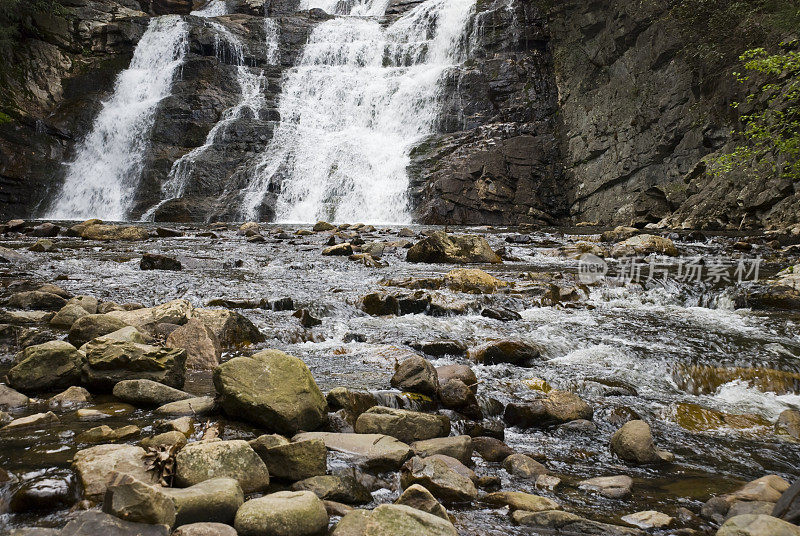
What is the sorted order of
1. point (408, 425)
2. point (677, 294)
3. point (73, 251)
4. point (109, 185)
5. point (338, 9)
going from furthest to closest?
point (338, 9) → point (109, 185) → point (73, 251) → point (677, 294) → point (408, 425)

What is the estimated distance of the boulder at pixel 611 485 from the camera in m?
3.14

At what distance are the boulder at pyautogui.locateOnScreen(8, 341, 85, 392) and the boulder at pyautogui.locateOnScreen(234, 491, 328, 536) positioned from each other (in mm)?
2624

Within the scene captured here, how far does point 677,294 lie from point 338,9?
140ft

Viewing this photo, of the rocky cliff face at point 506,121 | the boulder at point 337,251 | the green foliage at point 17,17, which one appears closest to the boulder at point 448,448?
the boulder at point 337,251

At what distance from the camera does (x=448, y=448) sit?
3.49 meters

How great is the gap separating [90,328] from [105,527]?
→ 12.2 feet

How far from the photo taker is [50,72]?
31078mm

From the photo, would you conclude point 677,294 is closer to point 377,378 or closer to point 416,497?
point 377,378

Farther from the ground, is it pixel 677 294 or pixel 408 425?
pixel 677 294

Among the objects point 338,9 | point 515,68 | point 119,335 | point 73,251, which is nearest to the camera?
point 119,335

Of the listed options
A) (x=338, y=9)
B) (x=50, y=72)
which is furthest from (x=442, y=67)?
(x=50, y=72)

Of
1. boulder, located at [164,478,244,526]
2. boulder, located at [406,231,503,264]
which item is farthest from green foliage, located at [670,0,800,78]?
boulder, located at [164,478,244,526]

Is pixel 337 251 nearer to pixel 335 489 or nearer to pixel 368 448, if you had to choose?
pixel 368 448

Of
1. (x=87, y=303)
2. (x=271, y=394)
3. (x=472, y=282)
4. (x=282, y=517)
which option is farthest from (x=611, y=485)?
(x=87, y=303)
